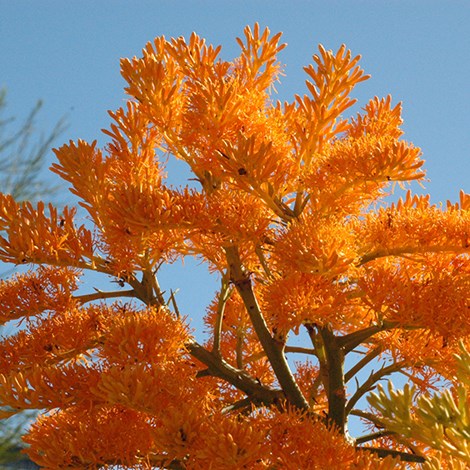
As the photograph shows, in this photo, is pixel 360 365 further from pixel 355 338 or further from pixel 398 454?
pixel 398 454

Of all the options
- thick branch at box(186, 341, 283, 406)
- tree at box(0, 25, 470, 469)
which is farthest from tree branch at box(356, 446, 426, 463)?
thick branch at box(186, 341, 283, 406)

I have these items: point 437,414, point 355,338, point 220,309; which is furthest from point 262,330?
point 437,414

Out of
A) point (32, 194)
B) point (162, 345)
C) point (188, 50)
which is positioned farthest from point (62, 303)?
point (32, 194)

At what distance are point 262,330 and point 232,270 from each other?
9.2 inches

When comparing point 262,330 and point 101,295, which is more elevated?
point 101,295

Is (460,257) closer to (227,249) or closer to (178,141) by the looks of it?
(227,249)

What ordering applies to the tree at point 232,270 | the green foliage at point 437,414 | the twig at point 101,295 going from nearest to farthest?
1. the green foliage at point 437,414
2. the tree at point 232,270
3. the twig at point 101,295

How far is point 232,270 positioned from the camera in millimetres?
2967

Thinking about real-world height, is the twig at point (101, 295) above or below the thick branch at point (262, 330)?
above

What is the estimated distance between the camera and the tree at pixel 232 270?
2.55m

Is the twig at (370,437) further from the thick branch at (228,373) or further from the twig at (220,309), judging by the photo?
the twig at (220,309)

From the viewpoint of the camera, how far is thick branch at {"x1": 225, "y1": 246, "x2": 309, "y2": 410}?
2.95 m

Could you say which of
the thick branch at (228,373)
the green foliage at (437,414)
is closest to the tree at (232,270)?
the thick branch at (228,373)

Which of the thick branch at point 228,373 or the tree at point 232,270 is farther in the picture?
the thick branch at point 228,373
